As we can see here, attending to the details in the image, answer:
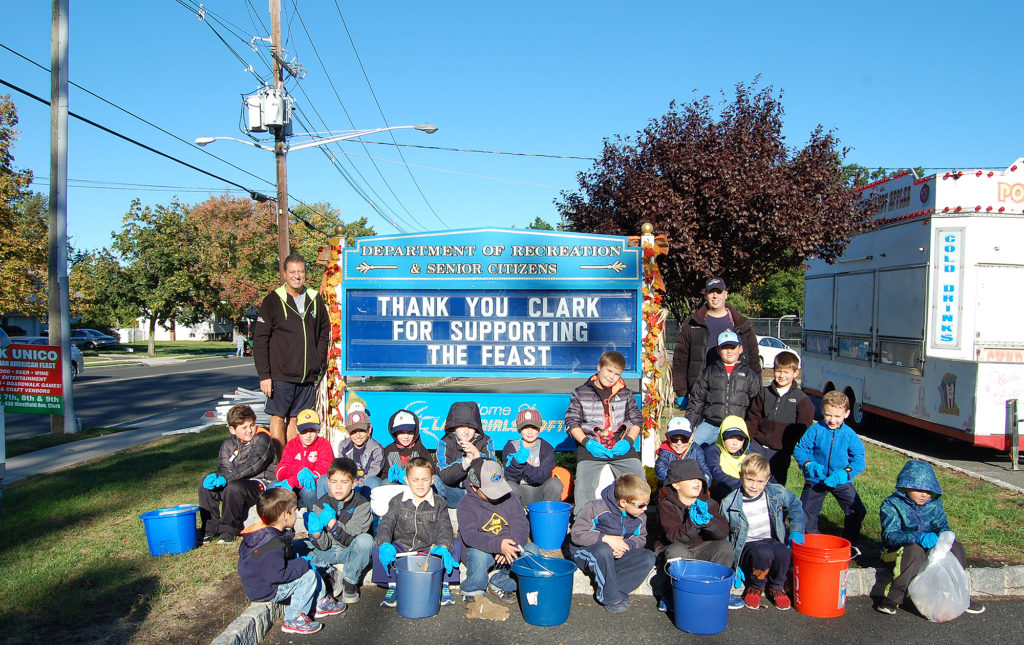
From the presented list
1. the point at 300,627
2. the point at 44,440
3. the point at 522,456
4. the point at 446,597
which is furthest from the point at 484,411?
the point at 44,440

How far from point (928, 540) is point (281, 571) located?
157 inches

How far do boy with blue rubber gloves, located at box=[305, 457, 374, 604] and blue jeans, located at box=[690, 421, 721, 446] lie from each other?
2.70m

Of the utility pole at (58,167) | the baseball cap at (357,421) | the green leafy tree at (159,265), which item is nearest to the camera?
the baseball cap at (357,421)

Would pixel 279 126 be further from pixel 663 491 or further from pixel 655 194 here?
pixel 663 491

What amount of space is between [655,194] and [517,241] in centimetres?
492

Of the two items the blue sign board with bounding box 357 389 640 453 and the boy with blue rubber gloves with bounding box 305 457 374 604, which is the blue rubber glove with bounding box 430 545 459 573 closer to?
the boy with blue rubber gloves with bounding box 305 457 374 604

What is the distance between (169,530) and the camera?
5.46 metres

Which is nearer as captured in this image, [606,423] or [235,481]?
[235,481]

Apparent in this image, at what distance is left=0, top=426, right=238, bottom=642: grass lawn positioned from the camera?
14.2 ft

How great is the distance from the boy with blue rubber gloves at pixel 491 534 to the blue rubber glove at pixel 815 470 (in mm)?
2140

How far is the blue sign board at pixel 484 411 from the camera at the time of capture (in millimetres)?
7051

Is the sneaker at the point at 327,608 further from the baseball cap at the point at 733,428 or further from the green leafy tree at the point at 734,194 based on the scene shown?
the green leafy tree at the point at 734,194

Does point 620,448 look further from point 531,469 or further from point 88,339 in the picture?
point 88,339

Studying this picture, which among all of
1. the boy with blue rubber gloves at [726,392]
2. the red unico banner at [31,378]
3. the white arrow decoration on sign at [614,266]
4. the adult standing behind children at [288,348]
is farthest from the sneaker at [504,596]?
the red unico banner at [31,378]
